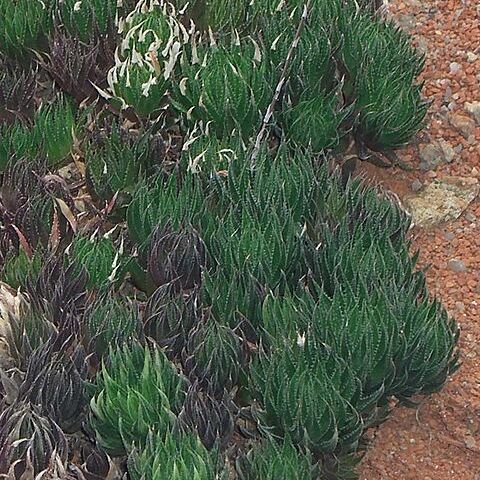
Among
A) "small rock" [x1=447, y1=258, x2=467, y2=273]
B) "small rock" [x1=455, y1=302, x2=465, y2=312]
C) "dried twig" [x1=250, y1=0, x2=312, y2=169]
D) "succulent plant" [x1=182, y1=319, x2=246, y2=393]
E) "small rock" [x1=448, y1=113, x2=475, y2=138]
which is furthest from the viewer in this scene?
"small rock" [x1=448, y1=113, x2=475, y2=138]

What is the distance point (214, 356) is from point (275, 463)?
0.30 meters

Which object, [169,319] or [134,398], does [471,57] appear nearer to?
[169,319]

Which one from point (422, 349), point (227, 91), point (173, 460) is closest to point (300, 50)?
point (227, 91)

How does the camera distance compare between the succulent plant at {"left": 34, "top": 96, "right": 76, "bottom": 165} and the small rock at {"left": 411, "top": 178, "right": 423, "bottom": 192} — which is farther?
the small rock at {"left": 411, "top": 178, "right": 423, "bottom": 192}

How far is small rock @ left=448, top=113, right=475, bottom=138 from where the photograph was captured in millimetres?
3004

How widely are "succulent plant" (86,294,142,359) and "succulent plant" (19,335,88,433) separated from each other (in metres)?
0.05

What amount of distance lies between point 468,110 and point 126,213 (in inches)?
47.3

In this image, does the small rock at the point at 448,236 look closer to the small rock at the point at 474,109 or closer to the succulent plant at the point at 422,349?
the small rock at the point at 474,109

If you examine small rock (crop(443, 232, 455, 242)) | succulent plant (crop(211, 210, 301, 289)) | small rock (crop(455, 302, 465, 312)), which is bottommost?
small rock (crop(455, 302, 465, 312))

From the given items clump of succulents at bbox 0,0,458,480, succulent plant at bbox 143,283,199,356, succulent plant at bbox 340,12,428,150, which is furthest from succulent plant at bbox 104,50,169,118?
succulent plant at bbox 143,283,199,356

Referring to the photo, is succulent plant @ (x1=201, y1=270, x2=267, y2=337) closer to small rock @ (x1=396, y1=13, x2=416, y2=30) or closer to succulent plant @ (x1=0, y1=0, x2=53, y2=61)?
succulent plant @ (x1=0, y1=0, x2=53, y2=61)

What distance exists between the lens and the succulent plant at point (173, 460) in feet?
5.58

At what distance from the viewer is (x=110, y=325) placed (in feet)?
6.74

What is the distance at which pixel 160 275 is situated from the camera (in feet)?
7.43
